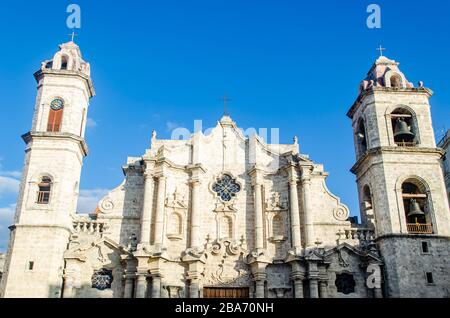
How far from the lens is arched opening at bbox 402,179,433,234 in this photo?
71.4 ft

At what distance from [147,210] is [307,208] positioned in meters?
7.19

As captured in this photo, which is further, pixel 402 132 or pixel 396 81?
pixel 396 81

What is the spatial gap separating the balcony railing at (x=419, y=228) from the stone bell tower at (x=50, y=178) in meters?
14.7

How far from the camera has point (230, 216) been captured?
75.5 ft

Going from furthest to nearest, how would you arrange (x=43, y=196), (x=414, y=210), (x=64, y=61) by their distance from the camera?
(x=64, y=61) → (x=414, y=210) → (x=43, y=196)

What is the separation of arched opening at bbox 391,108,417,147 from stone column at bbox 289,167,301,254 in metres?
5.37

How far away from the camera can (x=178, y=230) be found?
22688 millimetres

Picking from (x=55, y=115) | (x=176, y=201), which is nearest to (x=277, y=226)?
(x=176, y=201)

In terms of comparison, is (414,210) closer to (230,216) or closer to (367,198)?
(367,198)

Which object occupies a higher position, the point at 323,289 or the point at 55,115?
the point at 55,115

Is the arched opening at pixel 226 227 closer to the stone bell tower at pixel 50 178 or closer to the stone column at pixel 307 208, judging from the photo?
the stone column at pixel 307 208
